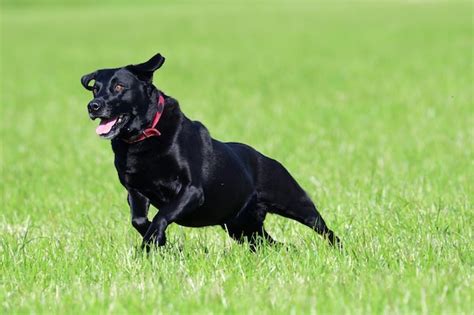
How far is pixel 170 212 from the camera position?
595 centimetres

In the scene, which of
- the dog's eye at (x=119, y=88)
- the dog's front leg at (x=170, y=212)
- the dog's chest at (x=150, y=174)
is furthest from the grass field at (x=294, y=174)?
the dog's eye at (x=119, y=88)

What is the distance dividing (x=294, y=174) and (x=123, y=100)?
196 inches

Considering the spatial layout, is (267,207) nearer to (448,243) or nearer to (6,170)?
(448,243)

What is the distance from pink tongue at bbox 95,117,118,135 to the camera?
19.2 feet

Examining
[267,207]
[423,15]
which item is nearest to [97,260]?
[267,207]

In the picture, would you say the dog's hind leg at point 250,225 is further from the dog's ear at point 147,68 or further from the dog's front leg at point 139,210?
the dog's ear at point 147,68

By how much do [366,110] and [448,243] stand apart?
1089cm

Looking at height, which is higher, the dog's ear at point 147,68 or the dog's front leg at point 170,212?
the dog's ear at point 147,68

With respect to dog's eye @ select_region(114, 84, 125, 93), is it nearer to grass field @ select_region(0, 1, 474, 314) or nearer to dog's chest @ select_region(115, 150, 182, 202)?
dog's chest @ select_region(115, 150, 182, 202)

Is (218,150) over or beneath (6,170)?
over

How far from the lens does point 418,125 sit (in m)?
14.5

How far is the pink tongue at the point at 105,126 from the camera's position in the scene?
5.85 meters

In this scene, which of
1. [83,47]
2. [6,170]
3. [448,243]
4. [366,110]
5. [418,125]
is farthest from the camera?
[83,47]

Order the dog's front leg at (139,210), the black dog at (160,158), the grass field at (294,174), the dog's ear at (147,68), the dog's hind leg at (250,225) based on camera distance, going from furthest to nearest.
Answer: the dog's hind leg at (250,225), the dog's front leg at (139,210), the dog's ear at (147,68), the black dog at (160,158), the grass field at (294,174)
